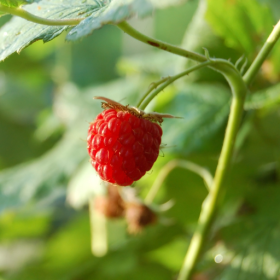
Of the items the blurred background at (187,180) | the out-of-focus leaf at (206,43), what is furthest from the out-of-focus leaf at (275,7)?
the out-of-focus leaf at (206,43)

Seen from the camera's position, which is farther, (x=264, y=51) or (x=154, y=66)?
(x=154, y=66)

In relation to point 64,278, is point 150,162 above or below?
above

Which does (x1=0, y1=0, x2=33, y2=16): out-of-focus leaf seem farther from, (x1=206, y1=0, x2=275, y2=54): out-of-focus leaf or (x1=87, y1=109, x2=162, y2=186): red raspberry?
(x1=206, y1=0, x2=275, y2=54): out-of-focus leaf

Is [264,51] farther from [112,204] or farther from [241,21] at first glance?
[112,204]

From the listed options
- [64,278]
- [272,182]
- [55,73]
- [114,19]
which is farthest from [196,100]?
[55,73]

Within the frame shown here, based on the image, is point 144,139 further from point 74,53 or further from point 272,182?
point 74,53

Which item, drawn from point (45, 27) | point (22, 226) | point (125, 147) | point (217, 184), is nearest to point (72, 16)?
point (45, 27)

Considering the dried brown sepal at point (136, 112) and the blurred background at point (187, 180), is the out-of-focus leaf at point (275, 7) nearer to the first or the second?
the blurred background at point (187, 180)
